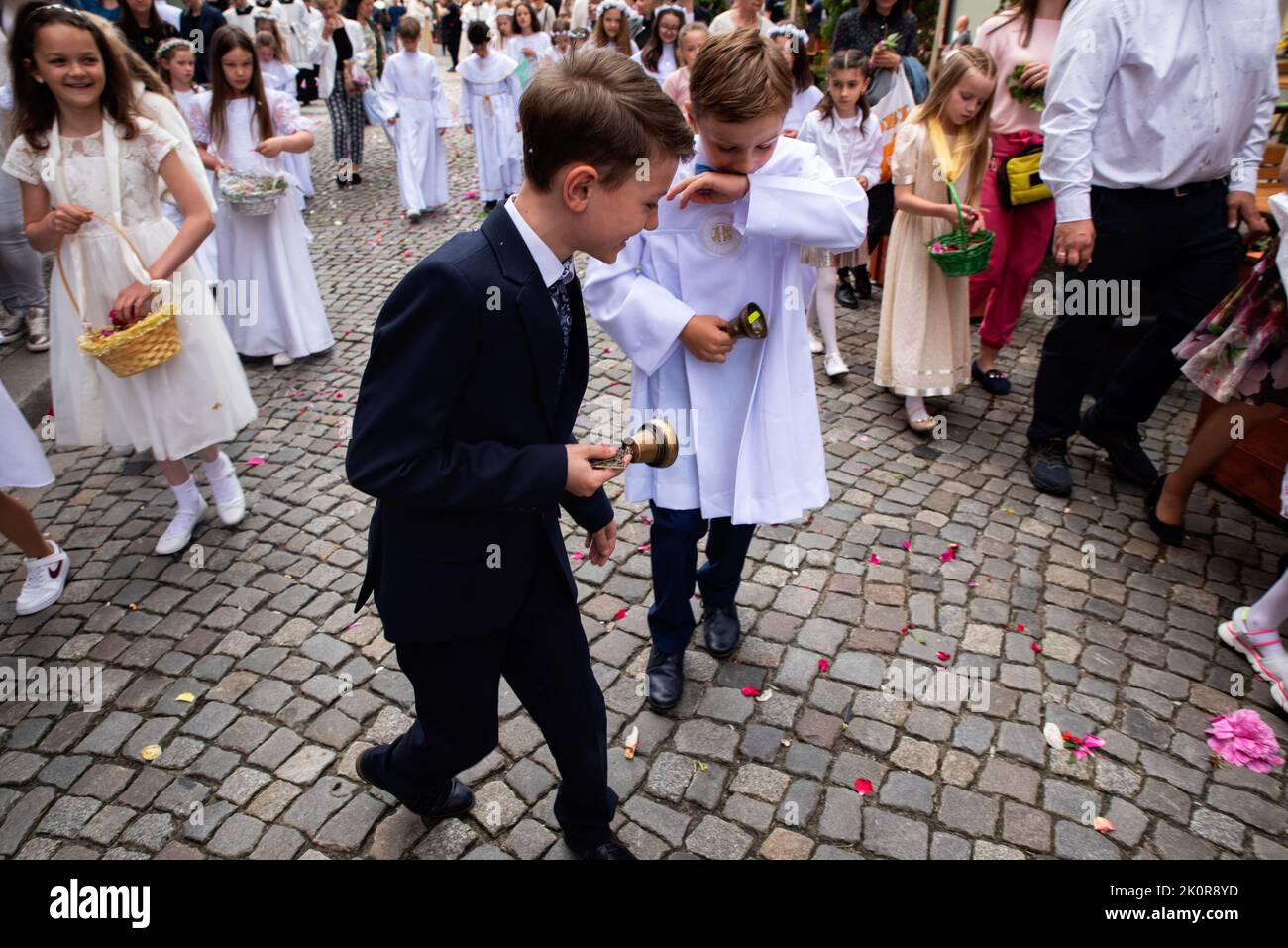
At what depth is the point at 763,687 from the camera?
3.31 meters

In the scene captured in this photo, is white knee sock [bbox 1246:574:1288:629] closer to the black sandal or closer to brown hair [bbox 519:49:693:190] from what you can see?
the black sandal

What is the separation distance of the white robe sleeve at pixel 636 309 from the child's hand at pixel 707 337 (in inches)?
1.1

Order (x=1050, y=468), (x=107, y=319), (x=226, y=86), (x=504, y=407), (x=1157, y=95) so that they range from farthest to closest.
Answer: (x=226, y=86) → (x=1050, y=468) → (x=107, y=319) → (x=1157, y=95) → (x=504, y=407)

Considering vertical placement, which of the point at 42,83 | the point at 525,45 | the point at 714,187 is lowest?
the point at 714,187

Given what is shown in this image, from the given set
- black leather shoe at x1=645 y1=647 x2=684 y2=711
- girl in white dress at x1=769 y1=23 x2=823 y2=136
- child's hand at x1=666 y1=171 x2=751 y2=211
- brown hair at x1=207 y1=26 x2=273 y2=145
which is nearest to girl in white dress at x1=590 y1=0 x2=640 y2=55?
girl in white dress at x1=769 y1=23 x2=823 y2=136

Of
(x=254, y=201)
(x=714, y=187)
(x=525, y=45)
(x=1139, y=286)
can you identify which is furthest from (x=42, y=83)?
(x=525, y=45)

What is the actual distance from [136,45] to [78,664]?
24.7ft

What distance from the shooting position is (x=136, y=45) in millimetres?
8398

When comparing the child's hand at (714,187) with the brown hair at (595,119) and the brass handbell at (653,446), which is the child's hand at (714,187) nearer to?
the brown hair at (595,119)

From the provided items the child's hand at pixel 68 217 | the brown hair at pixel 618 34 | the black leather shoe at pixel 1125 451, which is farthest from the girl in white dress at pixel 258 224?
the black leather shoe at pixel 1125 451

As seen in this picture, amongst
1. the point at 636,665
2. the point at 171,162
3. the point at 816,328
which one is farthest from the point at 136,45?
the point at 636,665

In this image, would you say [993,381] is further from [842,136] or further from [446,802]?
[446,802]

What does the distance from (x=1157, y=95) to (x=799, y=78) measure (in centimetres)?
281
